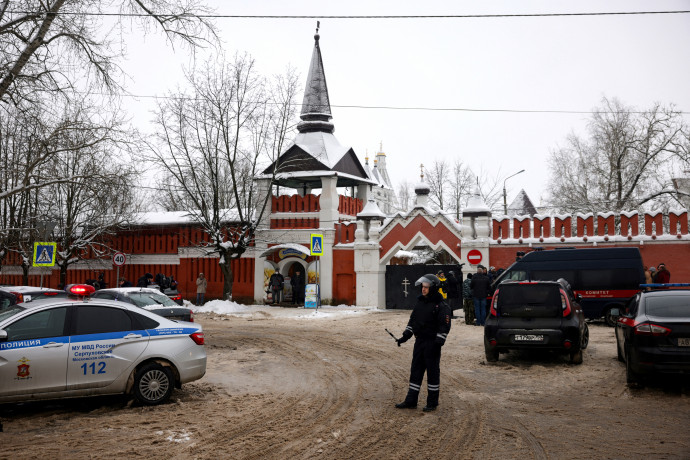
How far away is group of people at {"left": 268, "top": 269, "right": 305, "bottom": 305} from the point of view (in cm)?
2894

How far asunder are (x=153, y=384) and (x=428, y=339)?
13.0ft

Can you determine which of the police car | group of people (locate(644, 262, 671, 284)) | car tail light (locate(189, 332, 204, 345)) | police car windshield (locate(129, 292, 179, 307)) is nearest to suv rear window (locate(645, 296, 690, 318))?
car tail light (locate(189, 332, 204, 345))

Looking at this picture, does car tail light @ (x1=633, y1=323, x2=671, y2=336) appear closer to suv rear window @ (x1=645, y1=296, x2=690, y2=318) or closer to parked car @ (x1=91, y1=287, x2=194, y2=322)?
suv rear window @ (x1=645, y1=296, x2=690, y2=318)

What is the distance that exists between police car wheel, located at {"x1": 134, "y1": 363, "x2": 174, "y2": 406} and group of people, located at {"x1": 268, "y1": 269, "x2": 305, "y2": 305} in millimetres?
20269

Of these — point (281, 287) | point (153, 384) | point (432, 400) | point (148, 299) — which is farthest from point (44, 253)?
point (432, 400)

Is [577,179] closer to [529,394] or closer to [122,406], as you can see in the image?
[529,394]

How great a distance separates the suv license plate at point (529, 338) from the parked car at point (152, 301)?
25.8 ft

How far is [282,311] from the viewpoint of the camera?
87.8 ft

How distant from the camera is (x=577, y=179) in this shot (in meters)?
43.2

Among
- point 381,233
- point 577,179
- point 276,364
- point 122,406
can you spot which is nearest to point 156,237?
point 381,233

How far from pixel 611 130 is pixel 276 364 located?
3449 cm

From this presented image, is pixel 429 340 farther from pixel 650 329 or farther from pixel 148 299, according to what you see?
pixel 148 299

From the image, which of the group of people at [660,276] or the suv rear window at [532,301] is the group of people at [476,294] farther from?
the suv rear window at [532,301]

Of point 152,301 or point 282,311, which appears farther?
point 282,311
